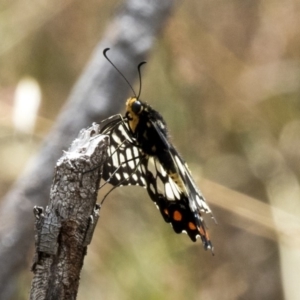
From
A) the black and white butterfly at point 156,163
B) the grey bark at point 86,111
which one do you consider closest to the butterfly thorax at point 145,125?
the black and white butterfly at point 156,163

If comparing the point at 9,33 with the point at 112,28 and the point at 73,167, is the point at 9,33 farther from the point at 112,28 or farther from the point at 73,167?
the point at 73,167

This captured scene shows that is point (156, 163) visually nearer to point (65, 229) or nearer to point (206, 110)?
point (65, 229)

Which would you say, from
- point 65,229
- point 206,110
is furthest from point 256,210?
point 65,229

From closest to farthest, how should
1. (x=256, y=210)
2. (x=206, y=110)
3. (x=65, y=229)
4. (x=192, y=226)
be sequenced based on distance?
(x=65, y=229)
(x=192, y=226)
(x=256, y=210)
(x=206, y=110)

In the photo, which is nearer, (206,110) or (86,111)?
(86,111)

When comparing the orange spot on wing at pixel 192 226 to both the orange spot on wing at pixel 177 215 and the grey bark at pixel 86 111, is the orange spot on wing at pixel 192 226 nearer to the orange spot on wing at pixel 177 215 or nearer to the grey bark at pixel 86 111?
the orange spot on wing at pixel 177 215
